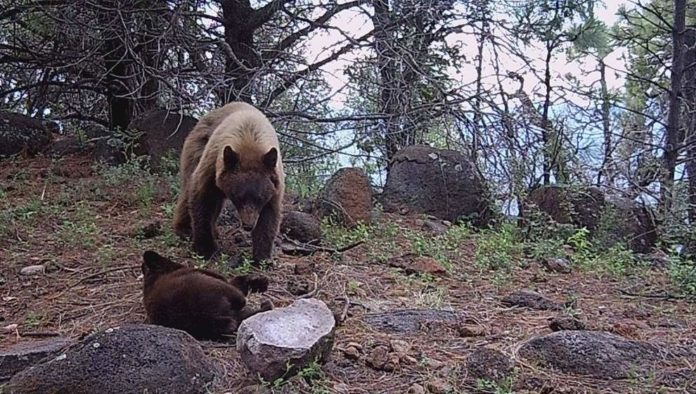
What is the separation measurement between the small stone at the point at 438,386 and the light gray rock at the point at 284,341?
0.45 metres

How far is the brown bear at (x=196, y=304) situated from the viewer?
3219 mm

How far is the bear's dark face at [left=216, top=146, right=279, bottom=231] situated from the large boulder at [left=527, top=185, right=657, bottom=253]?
3.22 meters

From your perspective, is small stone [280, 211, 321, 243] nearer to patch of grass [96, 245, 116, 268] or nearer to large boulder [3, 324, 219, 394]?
patch of grass [96, 245, 116, 268]

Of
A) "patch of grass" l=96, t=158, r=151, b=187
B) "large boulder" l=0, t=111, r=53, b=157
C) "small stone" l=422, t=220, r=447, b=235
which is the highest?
"large boulder" l=0, t=111, r=53, b=157

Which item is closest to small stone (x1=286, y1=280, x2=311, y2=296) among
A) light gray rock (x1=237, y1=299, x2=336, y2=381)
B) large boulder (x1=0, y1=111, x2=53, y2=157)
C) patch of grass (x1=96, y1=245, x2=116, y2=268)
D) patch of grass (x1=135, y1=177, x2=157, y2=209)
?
light gray rock (x1=237, y1=299, x2=336, y2=381)

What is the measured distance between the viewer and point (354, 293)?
419 cm

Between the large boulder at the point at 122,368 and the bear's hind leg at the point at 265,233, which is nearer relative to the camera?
the large boulder at the point at 122,368

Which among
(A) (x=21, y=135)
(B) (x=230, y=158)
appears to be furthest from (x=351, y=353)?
(A) (x=21, y=135)

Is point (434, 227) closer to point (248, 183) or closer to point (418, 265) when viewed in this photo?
point (418, 265)

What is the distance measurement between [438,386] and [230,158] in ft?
7.65

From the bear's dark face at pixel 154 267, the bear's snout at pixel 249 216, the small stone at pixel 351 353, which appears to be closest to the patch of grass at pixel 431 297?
the small stone at pixel 351 353

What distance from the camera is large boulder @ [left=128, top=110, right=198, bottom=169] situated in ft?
25.4

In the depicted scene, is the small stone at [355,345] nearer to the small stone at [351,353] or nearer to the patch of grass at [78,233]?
the small stone at [351,353]

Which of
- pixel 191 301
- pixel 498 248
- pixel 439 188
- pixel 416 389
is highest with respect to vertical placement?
pixel 439 188
